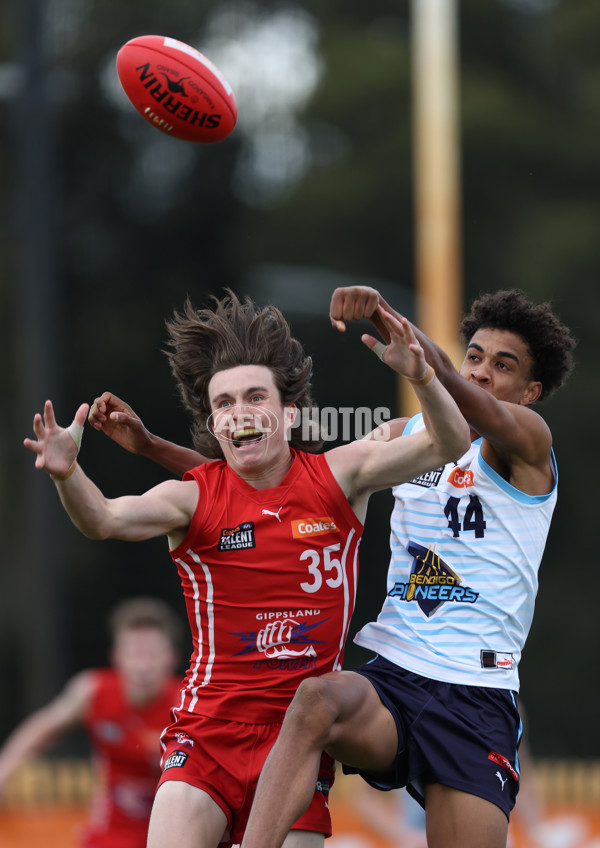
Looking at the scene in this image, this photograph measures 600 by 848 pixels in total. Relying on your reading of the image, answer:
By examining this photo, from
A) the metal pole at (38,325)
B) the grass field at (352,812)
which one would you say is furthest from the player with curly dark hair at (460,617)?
the metal pole at (38,325)

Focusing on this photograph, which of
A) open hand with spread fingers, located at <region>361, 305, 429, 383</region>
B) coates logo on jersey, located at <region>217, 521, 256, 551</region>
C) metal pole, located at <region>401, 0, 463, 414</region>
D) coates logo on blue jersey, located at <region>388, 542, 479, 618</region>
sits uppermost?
metal pole, located at <region>401, 0, 463, 414</region>

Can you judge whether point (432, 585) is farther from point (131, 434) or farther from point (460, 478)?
point (131, 434)

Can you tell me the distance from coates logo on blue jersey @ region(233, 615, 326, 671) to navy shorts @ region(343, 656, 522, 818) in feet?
0.90

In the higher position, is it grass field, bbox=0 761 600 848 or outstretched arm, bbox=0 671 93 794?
outstretched arm, bbox=0 671 93 794

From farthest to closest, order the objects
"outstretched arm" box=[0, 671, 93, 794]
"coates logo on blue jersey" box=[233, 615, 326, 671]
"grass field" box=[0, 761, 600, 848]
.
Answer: "grass field" box=[0, 761, 600, 848] < "outstretched arm" box=[0, 671, 93, 794] < "coates logo on blue jersey" box=[233, 615, 326, 671]

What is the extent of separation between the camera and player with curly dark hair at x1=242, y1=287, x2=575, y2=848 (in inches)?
170

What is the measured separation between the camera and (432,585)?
15.2ft

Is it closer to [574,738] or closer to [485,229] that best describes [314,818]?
[574,738]

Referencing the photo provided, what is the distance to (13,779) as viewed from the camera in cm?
1064

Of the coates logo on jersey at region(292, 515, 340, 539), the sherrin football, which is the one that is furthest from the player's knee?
the sherrin football

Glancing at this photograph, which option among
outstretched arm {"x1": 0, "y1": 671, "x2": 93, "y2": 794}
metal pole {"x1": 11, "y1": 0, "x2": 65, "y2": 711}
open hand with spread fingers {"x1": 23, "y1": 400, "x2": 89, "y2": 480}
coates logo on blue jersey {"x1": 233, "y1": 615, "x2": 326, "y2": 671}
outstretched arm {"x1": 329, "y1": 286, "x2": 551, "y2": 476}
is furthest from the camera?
metal pole {"x1": 11, "y1": 0, "x2": 65, "y2": 711}

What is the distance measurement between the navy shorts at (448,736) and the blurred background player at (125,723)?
2542 mm

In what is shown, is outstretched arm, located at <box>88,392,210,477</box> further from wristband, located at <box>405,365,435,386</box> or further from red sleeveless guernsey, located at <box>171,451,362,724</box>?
wristband, located at <box>405,365,435,386</box>

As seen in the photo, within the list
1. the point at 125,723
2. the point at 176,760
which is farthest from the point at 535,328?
the point at 125,723
